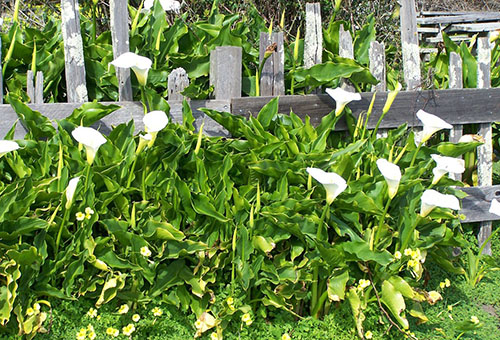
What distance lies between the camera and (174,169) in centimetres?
297

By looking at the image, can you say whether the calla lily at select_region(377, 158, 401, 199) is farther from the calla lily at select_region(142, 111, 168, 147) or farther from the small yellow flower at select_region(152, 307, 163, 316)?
the small yellow flower at select_region(152, 307, 163, 316)

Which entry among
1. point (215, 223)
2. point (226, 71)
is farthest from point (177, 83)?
point (215, 223)

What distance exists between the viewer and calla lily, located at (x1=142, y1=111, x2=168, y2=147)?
273 centimetres

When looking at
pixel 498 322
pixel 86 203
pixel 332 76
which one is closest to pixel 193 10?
pixel 332 76

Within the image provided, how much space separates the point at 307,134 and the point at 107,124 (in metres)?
1.21

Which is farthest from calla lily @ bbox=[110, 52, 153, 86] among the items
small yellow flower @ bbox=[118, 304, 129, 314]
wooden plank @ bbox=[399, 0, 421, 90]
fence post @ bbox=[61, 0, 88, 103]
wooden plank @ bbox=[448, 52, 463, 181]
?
wooden plank @ bbox=[448, 52, 463, 181]

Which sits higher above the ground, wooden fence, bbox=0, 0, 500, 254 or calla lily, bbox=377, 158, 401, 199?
wooden fence, bbox=0, 0, 500, 254

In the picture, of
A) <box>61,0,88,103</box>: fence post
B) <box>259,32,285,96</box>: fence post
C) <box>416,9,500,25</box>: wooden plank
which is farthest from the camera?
<box>416,9,500,25</box>: wooden plank

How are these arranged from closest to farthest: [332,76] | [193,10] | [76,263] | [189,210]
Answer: [76,263] → [189,210] → [332,76] → [193,10]

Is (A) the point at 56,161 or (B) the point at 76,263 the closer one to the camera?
(B) the point at 76,263

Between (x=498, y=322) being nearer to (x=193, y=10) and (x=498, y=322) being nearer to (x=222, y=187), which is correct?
(x=222, y=187)

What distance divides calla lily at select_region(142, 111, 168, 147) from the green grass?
2.89 ft

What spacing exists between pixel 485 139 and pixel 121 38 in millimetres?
2513

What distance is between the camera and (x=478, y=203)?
3691 mm
